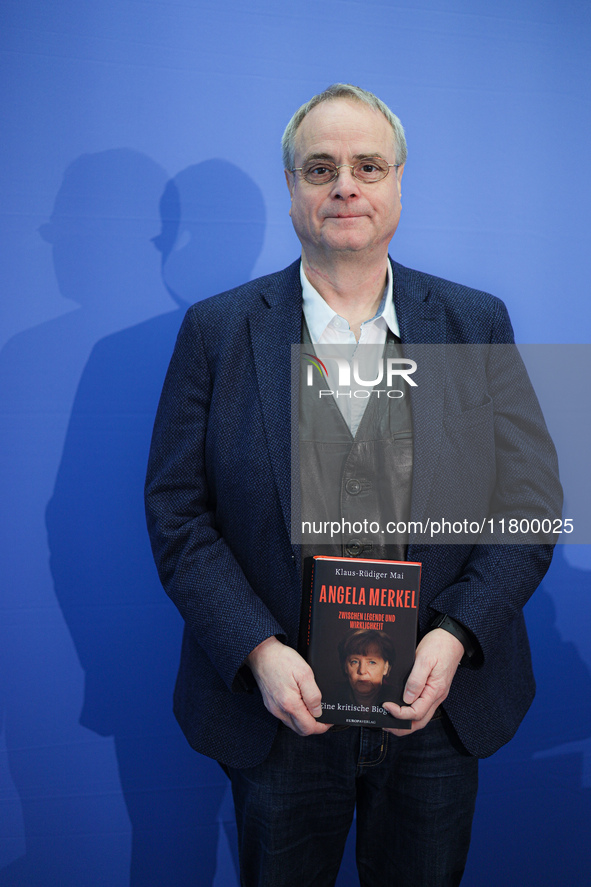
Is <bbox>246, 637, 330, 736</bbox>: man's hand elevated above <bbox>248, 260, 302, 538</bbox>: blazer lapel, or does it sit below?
below

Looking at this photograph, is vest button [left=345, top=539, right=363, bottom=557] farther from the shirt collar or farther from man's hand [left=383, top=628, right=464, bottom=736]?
the shirt collar

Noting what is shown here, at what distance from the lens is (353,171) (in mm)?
1299

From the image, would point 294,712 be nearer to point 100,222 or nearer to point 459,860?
point 459,860

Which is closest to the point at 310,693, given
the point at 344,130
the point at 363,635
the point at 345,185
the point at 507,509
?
the point at 363,635

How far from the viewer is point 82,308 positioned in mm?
1723

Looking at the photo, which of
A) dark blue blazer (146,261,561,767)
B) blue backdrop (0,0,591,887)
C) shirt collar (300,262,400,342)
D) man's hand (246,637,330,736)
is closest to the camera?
man's hand (246,637,330,736)

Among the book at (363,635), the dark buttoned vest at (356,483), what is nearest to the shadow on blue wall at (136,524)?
the dark buttoned vest at (356,483)

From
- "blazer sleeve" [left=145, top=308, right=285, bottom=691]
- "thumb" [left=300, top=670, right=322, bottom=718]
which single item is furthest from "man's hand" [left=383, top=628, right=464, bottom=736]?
"blazer sleeve" [left=145, top=308, right=285, bottom=691]

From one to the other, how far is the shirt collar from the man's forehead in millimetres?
263

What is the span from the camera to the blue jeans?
1.30 m

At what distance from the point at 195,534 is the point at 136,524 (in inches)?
22.5

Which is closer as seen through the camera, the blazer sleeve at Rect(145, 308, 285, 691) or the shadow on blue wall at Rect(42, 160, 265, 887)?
the blazer sleeve at Rect(145, 308, 285, 691)

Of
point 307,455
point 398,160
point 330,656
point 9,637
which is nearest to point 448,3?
point 398,160

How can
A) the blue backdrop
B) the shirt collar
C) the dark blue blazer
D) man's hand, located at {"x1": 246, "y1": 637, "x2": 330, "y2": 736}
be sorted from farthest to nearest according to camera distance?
1. the blue backdrop
2. the shirt collar
3. the dark blue blazer
4. man's hand, located at {"x1": 246, "y1": 637, "x2": 330, "y2": 736}
